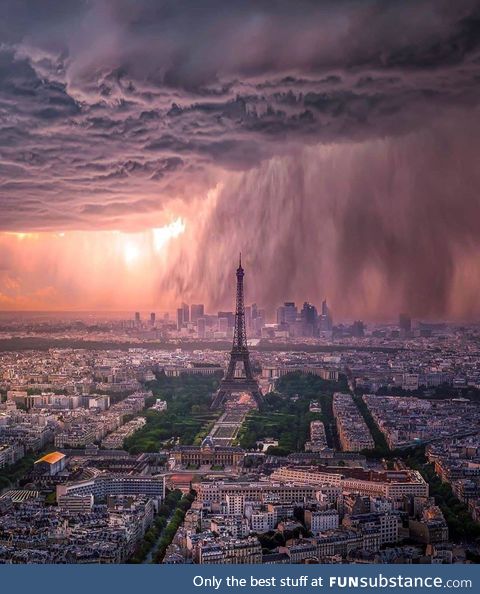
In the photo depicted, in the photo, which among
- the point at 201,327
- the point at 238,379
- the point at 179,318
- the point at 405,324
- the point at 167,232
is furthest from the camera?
the point at 238,379

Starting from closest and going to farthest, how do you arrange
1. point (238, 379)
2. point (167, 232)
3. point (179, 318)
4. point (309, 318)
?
point (167, 232) → point (309, 318) → point (179, 318) → point (238, 379)

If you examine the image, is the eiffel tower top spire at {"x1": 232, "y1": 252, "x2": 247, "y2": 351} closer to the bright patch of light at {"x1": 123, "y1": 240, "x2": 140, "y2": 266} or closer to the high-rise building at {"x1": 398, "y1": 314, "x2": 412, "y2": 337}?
the bright patch of light at {"x1": 123, "y1": 240, "x2": 140, "y2": 266}

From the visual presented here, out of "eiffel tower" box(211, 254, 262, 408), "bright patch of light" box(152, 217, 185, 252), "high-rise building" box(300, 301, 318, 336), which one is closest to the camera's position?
"bright patch of light" box(152, 217, 185, 252)

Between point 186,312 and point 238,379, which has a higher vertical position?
point 186,312

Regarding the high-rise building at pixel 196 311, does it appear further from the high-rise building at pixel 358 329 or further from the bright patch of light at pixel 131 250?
the high-rise building at pixel 358 329

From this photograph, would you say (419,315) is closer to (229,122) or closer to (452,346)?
(452,346)

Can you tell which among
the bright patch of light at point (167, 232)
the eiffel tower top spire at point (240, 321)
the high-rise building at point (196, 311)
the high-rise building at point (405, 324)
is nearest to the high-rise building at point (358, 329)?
the high-rise building at point (405, 324)

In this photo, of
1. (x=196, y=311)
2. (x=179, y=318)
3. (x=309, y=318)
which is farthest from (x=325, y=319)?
(x=179, y=318)

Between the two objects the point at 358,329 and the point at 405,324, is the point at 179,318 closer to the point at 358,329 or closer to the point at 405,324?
the point at 358,329

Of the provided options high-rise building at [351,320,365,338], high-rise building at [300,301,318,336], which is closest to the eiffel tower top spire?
high-rise building at [300,301,318,336]
